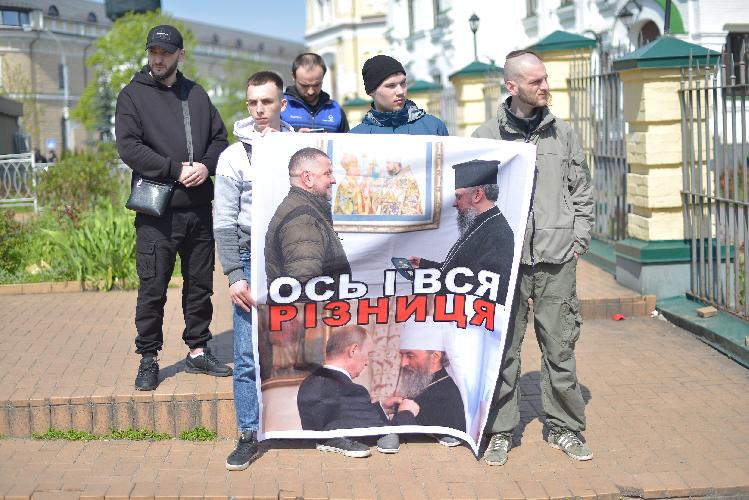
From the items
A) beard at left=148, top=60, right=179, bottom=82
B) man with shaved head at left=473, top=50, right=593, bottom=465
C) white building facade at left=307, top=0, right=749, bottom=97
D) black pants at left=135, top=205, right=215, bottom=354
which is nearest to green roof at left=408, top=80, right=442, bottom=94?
white building facade at left=307, top=0, right=749, bottom=97

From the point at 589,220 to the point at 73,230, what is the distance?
7.50 meters

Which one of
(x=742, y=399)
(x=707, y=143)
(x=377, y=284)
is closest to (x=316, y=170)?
(x=377, y=284)

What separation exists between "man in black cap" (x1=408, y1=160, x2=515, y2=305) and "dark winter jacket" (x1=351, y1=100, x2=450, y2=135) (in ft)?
1.42

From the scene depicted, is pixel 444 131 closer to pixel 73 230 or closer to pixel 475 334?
pixel 475 334

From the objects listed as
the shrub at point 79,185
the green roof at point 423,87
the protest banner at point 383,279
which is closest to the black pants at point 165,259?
the protest banner at point 383,279

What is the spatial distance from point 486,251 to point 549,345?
0.60 metres

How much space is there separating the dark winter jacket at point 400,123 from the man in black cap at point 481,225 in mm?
432

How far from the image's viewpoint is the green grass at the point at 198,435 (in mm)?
5883

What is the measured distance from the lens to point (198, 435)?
5895mm

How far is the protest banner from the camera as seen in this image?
16.8 ft

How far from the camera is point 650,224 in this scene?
881cm

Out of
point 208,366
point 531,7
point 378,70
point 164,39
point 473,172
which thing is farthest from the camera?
point 531,7

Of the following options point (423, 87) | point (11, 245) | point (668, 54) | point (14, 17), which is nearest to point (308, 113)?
point (668, 54)

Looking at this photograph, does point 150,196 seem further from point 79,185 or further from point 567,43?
point 79,185
